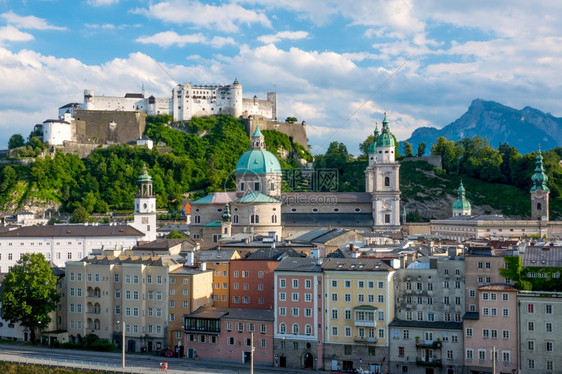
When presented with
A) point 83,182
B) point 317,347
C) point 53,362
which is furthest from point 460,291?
A: point 83,182

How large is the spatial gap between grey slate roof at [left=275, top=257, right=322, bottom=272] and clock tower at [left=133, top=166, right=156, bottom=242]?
4021cm

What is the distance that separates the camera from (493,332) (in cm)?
5022

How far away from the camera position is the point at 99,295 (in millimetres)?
63125

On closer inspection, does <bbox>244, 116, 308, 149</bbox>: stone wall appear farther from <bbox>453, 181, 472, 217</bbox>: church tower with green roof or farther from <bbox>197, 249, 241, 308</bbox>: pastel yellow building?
<bbox>197, 249, 241, 308</bbox>: pastel yellow building

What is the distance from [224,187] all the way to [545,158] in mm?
52060

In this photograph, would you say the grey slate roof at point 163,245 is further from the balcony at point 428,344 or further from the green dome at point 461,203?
the green dome at point 461,203

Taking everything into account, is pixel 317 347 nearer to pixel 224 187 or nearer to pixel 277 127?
pixel 224 187

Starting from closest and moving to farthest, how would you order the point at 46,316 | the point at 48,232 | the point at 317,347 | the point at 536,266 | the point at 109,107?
the point at 536,266 → the point at 317,347 → the point at 46,316 → the point at 48,232 → the point at 109,107

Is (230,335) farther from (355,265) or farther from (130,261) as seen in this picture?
(130,261)

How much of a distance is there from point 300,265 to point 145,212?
147 feet

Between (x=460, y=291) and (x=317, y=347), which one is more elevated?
(x=460, y=291)

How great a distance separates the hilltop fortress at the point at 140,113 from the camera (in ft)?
487

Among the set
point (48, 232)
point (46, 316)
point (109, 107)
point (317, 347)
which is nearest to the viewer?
point (317, 347)

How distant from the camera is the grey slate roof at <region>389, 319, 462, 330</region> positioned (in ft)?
171
